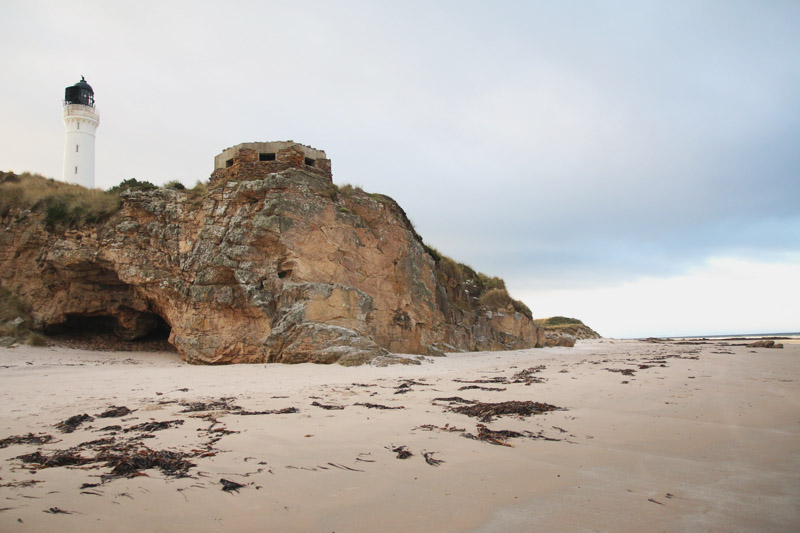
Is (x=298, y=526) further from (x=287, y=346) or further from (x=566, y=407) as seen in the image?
(x=287, y=346)

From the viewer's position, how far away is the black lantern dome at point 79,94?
2872cm

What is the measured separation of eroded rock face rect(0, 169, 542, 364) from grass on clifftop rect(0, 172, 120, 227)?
0.29 m

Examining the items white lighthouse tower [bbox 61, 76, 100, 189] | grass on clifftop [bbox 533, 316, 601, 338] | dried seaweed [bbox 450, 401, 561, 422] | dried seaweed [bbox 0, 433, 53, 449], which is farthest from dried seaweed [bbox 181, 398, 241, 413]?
grass on clifftop [bbox 533, 316, 601, 338]

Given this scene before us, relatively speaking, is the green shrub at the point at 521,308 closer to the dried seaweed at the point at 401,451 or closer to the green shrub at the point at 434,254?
the green shrub at the point at 434,254

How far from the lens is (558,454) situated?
115 inches

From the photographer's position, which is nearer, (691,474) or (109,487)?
(109,487)

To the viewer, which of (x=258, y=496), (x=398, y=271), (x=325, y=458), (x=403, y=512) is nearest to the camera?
(x=403, y=512)

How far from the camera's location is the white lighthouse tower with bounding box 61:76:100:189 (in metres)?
28.2

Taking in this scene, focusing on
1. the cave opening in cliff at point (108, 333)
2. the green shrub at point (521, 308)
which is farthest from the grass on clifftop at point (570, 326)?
the cave opening in cliff at point (108, 333)

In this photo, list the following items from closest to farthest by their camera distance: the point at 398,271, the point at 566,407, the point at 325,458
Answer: the point at 325,458 → the point at 566,407 → the point at 398,271

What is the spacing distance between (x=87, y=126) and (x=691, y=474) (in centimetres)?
3654

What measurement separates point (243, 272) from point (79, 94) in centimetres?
2833

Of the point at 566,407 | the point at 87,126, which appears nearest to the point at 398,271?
the point at 566,407

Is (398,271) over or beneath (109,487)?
over
